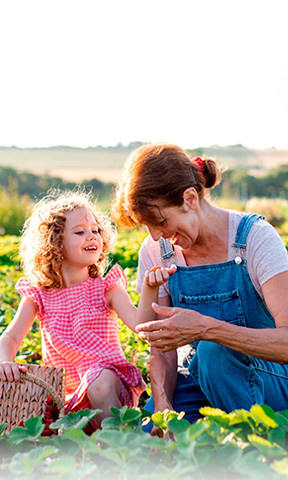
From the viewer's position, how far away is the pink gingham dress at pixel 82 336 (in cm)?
240

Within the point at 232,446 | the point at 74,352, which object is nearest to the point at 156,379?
the point at 74,352

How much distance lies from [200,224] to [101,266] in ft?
2.29

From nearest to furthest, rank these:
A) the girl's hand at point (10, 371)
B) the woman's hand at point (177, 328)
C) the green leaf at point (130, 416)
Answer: the green leaf at point (130, 416)
the woman's hand at point (177, 328)
the girl's hand at point (10, 371)

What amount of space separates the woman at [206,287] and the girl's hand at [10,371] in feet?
1.66

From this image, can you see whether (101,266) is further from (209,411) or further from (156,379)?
(209,411)

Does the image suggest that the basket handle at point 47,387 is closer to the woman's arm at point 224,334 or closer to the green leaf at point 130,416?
the woman's arm at point 224,334

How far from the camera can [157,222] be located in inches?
83.9

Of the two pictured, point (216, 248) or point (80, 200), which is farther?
point (80, 200)

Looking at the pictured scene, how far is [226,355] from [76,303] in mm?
858

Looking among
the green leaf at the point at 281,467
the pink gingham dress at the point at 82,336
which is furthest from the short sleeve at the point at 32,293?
the green leaf at the point at 281,467

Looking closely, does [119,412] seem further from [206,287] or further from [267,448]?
[206,287]

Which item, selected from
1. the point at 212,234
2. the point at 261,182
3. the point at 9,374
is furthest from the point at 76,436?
the point at 261,182

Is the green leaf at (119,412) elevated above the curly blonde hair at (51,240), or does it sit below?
below

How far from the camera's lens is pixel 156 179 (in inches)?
81.8
